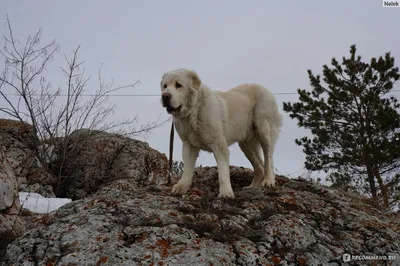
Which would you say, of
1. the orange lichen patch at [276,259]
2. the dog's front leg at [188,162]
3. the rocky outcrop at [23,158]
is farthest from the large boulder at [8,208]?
the orange lichen patch at [276,259]

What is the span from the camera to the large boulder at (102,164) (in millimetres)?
10570

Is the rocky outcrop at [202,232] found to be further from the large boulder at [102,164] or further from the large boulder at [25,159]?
the large boulder at [102,164]

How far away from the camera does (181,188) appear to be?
529 cm

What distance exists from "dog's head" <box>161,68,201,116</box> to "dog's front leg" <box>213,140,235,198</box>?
664mm

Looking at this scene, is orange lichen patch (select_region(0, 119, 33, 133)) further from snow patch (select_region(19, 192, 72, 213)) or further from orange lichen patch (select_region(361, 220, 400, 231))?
orange lichen patch (select_region(361, 220, 400, 231))

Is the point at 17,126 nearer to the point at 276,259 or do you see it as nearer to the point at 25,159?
the point at 25,159

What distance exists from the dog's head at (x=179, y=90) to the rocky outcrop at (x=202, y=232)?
1.15m

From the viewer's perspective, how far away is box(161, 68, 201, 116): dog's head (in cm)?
508

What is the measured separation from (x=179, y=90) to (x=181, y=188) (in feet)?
4.38

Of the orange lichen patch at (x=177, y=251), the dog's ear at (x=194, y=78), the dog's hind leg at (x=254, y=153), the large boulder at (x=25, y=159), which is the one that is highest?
the large boulder at (x=25, y=159)

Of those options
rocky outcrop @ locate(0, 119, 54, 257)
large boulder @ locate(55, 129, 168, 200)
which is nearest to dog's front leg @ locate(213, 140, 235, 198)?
rocky outcrop @ locate(0, 119, 54, 257)

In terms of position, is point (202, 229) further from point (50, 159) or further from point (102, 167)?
point (50, 159)

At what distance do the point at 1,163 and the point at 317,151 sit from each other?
14.6m

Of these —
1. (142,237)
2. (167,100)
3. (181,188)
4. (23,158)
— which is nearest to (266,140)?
(181,188)
